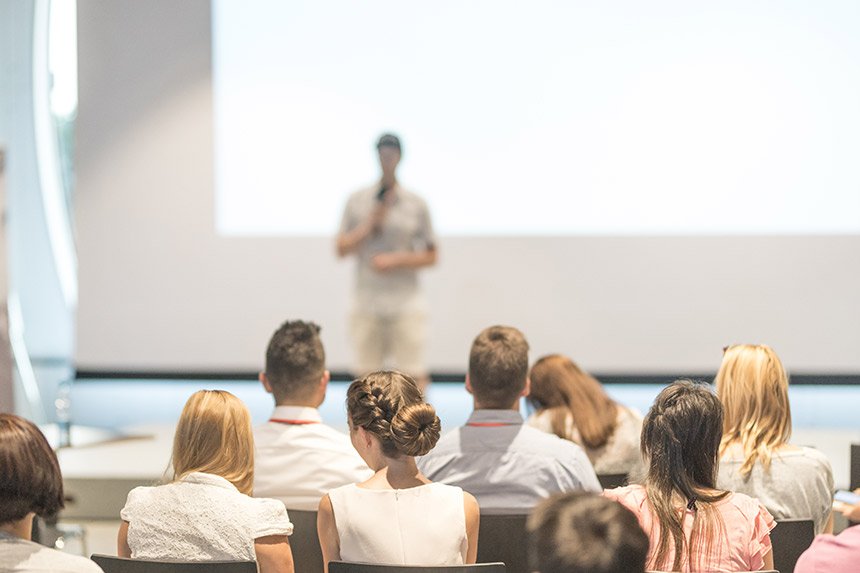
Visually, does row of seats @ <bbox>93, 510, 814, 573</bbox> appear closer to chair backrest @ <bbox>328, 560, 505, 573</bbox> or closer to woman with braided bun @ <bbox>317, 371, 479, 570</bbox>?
woman with braided bun @ <bbox>317, 371, 479, 570</bbox>


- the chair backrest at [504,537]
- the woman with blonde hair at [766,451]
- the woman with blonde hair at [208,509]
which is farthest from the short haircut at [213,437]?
the woman with blonde hair at [766,451]

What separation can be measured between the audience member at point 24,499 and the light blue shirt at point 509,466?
1143 mm

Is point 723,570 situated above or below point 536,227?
below

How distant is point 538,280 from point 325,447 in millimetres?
3460

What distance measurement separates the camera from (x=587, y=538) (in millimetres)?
1234

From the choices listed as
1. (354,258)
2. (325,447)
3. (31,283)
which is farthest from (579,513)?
(31,283)

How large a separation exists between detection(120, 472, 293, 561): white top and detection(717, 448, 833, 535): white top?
1141 mm

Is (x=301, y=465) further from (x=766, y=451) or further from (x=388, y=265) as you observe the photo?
(x=388, y=265)

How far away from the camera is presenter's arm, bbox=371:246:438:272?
18.4ft

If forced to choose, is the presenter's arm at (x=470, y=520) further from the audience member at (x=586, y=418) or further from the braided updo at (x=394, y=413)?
the audience member at (x=586, y=418)

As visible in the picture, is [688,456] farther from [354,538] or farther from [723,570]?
[354,538]

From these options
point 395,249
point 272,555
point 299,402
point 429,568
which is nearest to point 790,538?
point 429,568

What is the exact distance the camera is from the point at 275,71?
6223 mm

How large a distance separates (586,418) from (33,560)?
6.14 feet
